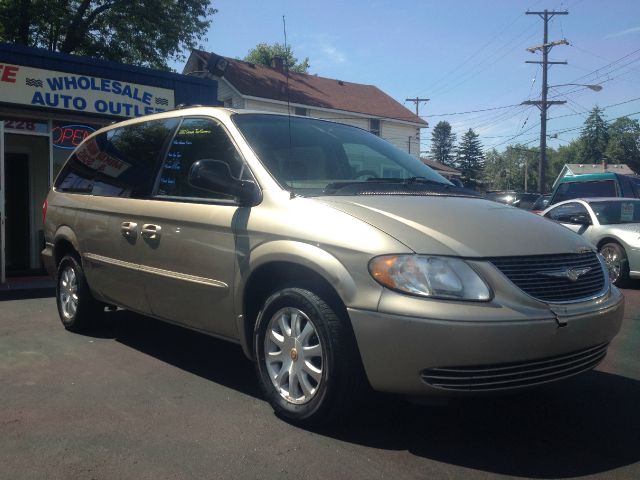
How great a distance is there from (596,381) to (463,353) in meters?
2.04

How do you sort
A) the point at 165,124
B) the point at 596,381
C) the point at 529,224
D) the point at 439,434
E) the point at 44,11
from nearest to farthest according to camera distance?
the point at 439,434 → the point at 529,224 → the point at 596,381 → the point at 165,124 → the point at 44,11

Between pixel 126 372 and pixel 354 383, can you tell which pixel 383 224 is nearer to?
pixel 354 383

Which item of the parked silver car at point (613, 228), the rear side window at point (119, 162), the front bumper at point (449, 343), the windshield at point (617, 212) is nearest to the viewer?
the front bumper at point (449, 343)

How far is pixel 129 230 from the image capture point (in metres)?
4.71

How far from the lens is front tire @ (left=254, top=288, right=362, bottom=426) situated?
3156 millimetres

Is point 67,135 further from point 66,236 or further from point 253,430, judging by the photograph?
point 253,430

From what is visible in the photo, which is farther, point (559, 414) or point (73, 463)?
point (559, 414)

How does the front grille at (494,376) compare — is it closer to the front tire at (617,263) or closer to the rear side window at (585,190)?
the front tire at (617,263)

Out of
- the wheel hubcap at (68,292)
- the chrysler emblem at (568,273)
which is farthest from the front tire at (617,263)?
the wheel hubcap at (68,292)

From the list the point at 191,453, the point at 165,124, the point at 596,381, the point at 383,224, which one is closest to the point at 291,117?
the point at 165,124

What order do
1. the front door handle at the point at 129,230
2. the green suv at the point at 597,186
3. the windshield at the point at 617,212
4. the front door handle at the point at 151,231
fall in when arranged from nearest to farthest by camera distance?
the front door handle at the point at 151,231, the front door handle at the point at 129,230, the windshield at the point at 617,212, the green suv at the point at 597,186

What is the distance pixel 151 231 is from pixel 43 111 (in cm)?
697

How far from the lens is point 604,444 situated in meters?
3.24

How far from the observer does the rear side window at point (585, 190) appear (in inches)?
555
